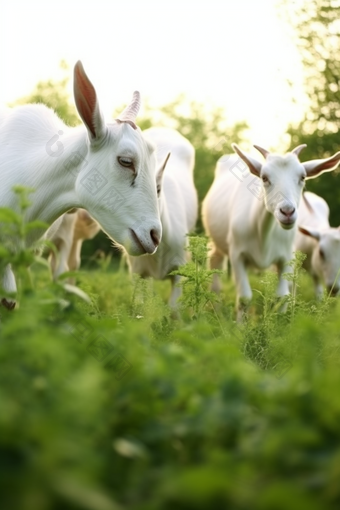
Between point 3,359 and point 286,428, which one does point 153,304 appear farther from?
point 286,428

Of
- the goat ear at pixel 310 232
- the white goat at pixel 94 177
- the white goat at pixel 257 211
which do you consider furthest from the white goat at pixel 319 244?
the white goat at pixel 94 177

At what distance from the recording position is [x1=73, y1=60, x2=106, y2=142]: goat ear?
14.9 feet

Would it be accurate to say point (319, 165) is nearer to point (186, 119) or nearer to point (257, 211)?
point (257, 211)

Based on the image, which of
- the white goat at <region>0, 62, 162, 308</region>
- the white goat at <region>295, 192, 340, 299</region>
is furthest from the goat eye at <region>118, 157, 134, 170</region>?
the white goat at <region>295, 192, 340, 299</region>

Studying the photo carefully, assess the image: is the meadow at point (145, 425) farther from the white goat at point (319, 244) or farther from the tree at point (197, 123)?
the tree at point (197, 123)

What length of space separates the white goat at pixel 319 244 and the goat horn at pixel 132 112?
16.1 feet

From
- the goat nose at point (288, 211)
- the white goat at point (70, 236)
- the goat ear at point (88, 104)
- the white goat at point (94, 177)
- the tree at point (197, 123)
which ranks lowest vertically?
the tree at point (197, 123)

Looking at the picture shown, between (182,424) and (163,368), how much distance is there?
0.15 metres

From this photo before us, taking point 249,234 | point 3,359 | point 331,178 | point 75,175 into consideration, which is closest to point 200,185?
point 331,178

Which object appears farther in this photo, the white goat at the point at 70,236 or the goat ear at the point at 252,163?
the white goat at the point at 70,236

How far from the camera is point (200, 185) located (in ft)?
63.9

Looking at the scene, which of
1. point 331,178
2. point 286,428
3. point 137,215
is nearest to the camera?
point 286,428

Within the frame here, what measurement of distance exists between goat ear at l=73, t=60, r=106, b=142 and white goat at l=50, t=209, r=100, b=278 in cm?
361

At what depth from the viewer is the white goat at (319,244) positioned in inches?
404
